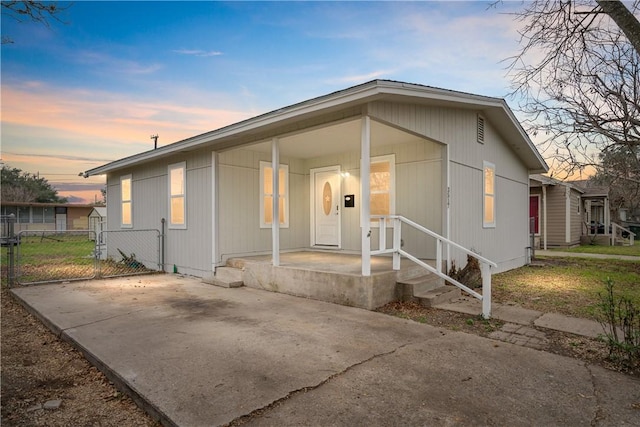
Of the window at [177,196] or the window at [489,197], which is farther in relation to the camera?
the window at [177,196]

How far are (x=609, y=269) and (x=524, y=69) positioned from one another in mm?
7319

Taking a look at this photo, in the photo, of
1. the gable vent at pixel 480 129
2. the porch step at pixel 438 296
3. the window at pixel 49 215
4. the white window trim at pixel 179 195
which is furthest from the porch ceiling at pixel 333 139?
the window at pixel 49 215

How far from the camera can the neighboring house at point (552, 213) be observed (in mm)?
15117

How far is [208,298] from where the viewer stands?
5832 mm

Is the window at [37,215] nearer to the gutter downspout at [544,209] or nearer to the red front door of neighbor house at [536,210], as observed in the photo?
the red front door of neighbor house at [536,210]

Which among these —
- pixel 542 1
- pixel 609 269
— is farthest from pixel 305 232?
pixel 609 269

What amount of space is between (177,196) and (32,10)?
5344 millimetres

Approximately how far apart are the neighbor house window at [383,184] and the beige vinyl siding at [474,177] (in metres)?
1.30

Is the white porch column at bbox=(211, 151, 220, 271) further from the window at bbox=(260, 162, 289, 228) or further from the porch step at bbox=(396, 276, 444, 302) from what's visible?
the porch step at bbox=(396, 276, 444, 302)

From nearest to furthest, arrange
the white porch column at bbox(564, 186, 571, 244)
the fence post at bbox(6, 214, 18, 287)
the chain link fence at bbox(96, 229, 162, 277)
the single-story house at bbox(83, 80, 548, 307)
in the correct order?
1. the single-story house at bbox(83, 80, 548, 307)
2. the fence post at bbox(6, 214, 18, 287)
3. the chain link fence at bbox(96, 229, 162, 277)
4. the white porch column at bbox(564, 186, 571, 244)

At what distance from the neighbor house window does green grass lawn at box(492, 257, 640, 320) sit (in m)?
2.62

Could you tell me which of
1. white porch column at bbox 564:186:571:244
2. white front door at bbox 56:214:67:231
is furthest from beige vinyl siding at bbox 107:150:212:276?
white front door at bbox 56:214:67:231

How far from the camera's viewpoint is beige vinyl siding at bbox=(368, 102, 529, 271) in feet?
19.5

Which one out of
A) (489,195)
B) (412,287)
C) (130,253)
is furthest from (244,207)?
(489,195)
